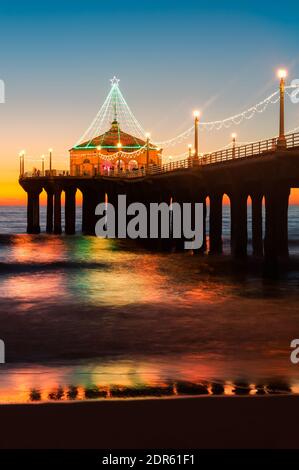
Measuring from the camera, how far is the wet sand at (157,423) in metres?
7.68

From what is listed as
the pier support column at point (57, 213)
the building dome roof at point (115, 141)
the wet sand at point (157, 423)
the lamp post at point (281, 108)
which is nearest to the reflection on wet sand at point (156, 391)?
the wet sand at point (157, 423)

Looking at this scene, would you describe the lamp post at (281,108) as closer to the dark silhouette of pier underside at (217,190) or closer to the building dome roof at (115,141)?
the dark silhouette of pier underside at (217,190)

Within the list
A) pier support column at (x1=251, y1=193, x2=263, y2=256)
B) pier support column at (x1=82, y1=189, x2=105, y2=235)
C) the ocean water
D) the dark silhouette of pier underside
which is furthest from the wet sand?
pier support column at (x1=82, y1=189, x2=105, y2=235)

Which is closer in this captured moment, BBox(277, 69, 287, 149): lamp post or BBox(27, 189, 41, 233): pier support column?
BBox(277, 69, 287, 149): lamp post

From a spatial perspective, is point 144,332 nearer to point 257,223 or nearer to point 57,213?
point 257,223

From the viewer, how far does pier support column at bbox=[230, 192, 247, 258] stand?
41.6 metres

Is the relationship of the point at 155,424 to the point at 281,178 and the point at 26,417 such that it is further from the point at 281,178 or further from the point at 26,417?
the point at 281,178

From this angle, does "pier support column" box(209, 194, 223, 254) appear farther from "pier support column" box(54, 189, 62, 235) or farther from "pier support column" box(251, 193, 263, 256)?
"pier support column" box(54, 189, 62, 235)

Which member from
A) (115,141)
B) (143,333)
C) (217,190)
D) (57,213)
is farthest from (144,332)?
(115,141)

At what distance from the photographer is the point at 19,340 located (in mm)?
17641

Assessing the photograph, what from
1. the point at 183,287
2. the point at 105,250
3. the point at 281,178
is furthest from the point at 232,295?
the point at 105,250

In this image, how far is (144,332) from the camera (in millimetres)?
18672

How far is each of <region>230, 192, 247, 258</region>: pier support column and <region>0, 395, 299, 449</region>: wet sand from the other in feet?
105
